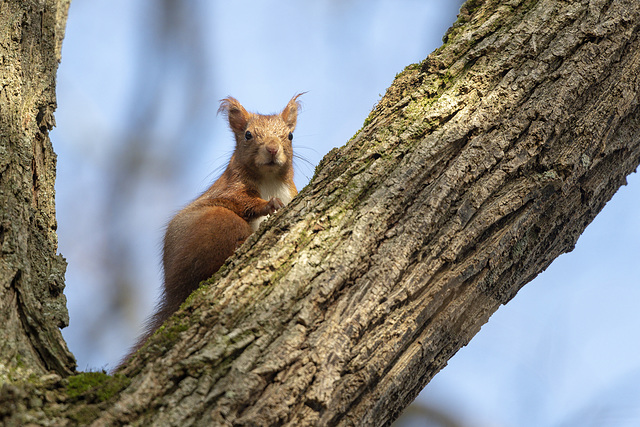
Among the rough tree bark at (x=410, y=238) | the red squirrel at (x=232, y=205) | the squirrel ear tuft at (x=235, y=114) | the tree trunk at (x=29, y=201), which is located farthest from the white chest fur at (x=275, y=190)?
the rough tree bark at (x=410, y=238)

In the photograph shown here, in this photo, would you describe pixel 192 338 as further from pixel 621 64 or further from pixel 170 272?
pixel 621 64

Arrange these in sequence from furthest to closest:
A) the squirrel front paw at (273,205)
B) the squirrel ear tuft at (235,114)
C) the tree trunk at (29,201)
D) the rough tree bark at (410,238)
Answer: the squirrel ear tuft at (235,114), the squirrel front paw at (273,205), the tree trunk at (29,201), the rough tree bark at (410,238)

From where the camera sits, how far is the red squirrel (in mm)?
3326

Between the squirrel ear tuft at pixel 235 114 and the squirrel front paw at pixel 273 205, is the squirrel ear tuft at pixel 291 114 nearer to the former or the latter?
the squirrel ear tuft at pixel 235 114

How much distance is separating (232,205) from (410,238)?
2012 millimetres

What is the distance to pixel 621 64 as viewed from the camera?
2506 millimetres

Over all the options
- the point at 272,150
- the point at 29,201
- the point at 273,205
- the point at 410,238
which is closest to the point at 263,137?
the point at 272,150

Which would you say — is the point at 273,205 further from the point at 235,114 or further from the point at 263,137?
the point at 235,114

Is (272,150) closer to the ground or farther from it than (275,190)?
farther from it

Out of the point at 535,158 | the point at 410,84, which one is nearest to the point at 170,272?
the point at 410,84

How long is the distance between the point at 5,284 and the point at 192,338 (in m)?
0.64

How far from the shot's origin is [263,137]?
15.1 feet

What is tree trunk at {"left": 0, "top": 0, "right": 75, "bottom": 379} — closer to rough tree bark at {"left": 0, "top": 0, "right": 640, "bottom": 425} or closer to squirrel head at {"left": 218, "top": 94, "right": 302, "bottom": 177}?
rough tree bark at {"left": 0, "top": 0, "right": 640, "bottom": 425}

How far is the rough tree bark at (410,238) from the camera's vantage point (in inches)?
71.4
